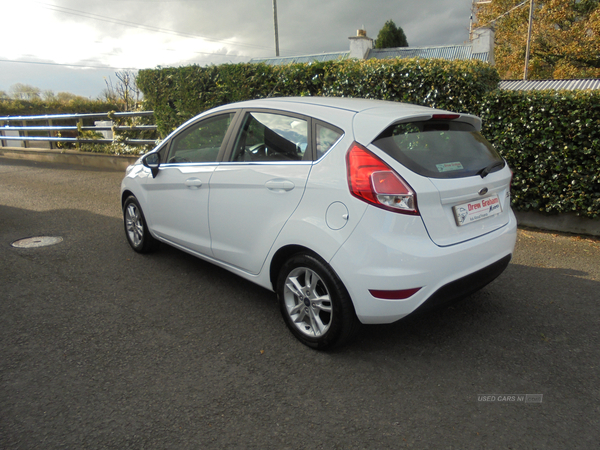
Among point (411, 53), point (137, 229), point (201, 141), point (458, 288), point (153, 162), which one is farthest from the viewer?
point (411, 53)

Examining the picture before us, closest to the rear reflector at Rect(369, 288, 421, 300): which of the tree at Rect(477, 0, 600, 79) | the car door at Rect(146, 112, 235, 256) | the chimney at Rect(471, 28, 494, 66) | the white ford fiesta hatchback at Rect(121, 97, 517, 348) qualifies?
the white ford fiesta hatchback at Rect(121, 97, 517, 348)

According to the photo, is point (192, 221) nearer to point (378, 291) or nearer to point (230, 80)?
point (378, 291)

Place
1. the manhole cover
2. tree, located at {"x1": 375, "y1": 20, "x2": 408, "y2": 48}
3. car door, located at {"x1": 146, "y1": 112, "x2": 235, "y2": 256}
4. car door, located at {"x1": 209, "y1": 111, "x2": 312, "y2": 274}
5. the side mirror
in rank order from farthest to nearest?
tree, located at {"x1": 375, "y1": 20, "x2": 408, "y2": 48} < the manhole cover < the side mirror < car door, located at {"x1": 146, "y1": 112, "x2": 235, "y2": 256} < car door, located at {"x1": 209, "y1": 111, "x2": 312, "y2": 274}

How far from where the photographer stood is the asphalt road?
7.78 feet

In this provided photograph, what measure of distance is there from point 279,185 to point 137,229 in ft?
8.51

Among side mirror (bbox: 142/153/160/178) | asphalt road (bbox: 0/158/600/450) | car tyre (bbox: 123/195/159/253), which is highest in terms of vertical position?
side mirror (bbox: 142/153/160/178)

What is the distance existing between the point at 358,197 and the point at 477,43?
33820 millimetres

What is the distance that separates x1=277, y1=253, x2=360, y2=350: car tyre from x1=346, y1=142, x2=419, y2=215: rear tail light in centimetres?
53

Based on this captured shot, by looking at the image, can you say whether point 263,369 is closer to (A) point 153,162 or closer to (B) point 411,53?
(A) point 153,162

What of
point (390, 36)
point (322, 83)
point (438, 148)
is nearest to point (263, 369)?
point (438, 148)

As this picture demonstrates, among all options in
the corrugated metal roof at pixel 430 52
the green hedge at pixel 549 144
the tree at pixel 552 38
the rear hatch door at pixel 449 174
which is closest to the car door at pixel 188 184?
the rear hatch door at pixel 449 174

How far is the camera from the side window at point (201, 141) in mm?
Result: 3898

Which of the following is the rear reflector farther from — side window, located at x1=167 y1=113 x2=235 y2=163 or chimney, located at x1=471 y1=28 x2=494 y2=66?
chimney, located at x1=471 y1=28 x2=494 y2=66

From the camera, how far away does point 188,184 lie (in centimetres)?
402
